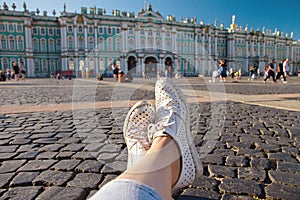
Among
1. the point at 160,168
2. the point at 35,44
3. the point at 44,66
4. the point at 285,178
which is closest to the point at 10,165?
the point at 160,168

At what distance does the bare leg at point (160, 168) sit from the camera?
3.39ft

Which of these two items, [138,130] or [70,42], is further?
[70,42]

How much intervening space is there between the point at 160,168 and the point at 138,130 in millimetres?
589

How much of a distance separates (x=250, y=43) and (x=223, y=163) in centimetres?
6479

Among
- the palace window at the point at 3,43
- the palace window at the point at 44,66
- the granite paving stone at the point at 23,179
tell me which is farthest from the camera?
the palace window at the point at 44,66

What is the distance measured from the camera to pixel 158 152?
1292 millimetres

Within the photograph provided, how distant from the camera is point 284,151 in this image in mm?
2264

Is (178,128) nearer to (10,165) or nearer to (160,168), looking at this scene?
(160,168)

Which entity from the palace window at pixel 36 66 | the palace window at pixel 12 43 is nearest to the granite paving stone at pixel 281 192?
the palace window at pixel 36 66

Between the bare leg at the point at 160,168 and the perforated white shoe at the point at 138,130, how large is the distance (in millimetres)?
190

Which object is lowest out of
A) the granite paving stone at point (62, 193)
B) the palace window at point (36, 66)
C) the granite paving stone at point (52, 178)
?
the granite paving stone at point (62, 193)

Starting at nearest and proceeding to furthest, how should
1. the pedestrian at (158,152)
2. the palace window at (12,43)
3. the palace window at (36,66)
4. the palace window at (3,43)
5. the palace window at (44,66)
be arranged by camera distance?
1. the pedestrian at (158,152)
2. the palace window at (3,43)
3. the palace window at (12,43)
4. the palace window at (36,66)
5. the palace window at (44,66)

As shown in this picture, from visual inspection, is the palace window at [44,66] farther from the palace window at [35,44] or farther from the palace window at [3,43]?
the palace window at [3,43]

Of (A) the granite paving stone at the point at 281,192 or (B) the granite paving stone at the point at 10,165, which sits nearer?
(A) the granite paving stone at the point at 281,192
